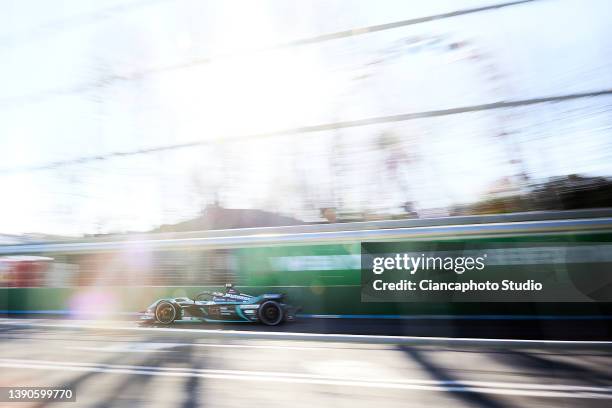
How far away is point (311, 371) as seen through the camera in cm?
531

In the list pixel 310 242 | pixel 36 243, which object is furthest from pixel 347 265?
pixel 36 243

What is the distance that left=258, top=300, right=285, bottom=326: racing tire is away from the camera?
10.4 m

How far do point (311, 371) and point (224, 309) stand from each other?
5586 millimetres

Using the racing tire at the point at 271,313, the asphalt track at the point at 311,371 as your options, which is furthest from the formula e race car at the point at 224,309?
the asphalt track at the point at 311,371

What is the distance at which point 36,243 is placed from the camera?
1340cm

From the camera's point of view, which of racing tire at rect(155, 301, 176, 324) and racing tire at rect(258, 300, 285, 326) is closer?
racing tire at rect(258, 300, 285, 326)

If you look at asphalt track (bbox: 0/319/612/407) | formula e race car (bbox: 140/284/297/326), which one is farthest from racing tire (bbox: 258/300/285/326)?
asphalt track (bbox: 0/319/612/407)

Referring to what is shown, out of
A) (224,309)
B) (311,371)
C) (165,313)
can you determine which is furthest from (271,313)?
(311,371)

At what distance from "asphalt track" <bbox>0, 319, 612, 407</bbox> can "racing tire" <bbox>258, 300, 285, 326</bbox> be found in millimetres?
2145

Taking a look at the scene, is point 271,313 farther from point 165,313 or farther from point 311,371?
point 311,371

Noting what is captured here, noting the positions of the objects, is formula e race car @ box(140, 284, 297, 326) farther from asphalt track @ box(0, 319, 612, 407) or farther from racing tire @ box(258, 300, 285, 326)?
asphalt track @ box(0, 319, 612, 407)

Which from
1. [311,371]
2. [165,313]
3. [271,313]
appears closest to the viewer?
[311,371]

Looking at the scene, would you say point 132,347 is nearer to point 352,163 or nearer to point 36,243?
point 352,163

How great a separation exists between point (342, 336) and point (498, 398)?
14.6 feet
